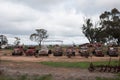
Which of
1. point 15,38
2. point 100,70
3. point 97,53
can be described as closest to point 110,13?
point 15,38

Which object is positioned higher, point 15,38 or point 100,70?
point 15,38

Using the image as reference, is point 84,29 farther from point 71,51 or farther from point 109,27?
point 71,51

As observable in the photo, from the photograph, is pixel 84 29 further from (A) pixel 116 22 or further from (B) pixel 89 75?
(B) pixel 89 75

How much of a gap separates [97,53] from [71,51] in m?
4.40

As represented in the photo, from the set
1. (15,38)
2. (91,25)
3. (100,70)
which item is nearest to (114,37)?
(91,25)

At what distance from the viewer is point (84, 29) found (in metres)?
105

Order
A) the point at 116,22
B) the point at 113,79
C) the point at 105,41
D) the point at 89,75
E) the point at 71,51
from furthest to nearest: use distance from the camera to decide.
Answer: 1. the point at 105,41
2. the point at 116,22
3. the point at 71,51
4. the point at 89,75
5. the point at 113,79

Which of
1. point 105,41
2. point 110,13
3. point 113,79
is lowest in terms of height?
point 113,79

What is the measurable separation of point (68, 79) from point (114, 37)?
7311 centimetres

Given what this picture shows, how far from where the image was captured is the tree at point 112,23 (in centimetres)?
9506

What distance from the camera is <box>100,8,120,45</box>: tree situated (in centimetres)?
9506

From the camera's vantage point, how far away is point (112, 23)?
316 ft

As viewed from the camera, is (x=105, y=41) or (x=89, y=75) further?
(x=105, y=41)

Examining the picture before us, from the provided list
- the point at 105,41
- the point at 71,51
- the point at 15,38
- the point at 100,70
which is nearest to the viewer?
the point at 100,70
